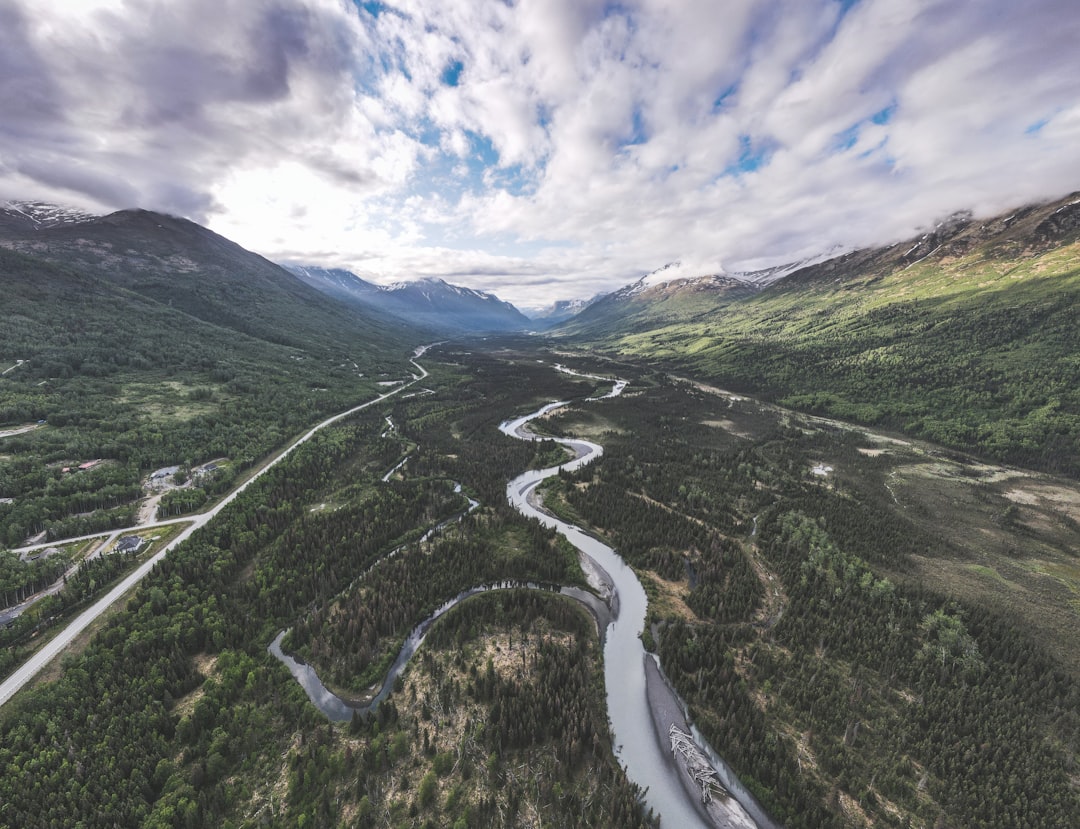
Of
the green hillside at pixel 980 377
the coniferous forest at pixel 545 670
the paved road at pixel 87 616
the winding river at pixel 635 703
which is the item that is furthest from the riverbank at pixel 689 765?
the green hillside at pixel 980 377

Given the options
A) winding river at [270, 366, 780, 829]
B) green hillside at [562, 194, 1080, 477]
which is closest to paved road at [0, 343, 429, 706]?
winding river at [270, 366, 780, 829]

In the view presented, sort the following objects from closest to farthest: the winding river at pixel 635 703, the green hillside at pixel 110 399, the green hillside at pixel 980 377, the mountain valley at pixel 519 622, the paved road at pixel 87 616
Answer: the mountain valley at pixel 519 622, the winding river at pixel 635 703, the paved road at pixel 87 616, the green hillside at pixel 110 399, the green hillside at pixel 980 377

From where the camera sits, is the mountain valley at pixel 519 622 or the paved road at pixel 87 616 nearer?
the mountain valley at pixel 519 622

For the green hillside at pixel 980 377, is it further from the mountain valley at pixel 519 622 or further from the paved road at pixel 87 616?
the paved road at pixel 87 616

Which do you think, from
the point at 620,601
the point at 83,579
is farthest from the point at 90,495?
Result: the point at 620,601

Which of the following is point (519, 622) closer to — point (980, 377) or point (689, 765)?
point (689, 765)

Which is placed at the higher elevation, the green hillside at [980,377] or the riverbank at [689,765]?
the green hillside at [980,377]

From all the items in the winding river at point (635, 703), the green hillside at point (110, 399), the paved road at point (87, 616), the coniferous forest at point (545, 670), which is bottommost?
the winding river at point (635, 703)

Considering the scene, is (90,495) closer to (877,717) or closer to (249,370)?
(877,717)
